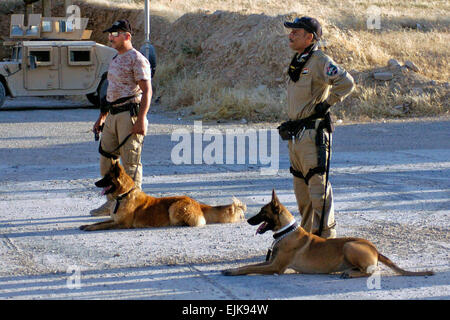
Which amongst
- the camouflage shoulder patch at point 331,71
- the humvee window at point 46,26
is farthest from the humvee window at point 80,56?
the camouflage shoulder patch at point 331,71

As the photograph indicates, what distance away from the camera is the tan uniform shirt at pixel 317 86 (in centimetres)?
581

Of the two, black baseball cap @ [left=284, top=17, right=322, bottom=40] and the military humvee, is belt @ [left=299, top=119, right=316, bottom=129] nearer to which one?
black baseball cap @ [left=284, top=17, right=322, bottom=40]

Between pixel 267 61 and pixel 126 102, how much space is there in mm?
14869

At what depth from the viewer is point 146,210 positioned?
7207 millimetres

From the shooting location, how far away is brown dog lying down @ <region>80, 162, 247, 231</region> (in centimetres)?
698

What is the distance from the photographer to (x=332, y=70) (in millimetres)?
5793

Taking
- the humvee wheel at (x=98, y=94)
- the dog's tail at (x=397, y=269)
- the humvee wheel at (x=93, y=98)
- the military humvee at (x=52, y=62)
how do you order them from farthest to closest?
the humvee wheel at (x=93, y=98) → the humvee wheel at (x=98, y=94) → the military humvee at (x=52, y=62) → the dog's tail at (x=397, y=269)

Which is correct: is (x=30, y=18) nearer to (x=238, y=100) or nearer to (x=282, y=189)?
(x=238, y=100)

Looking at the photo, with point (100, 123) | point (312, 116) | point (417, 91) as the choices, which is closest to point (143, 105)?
point (100, 123)

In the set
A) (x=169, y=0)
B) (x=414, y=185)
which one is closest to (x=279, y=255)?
(x=414, y=185)

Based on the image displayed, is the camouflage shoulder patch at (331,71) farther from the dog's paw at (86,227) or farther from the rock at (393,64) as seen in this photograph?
the rock at (393,64)

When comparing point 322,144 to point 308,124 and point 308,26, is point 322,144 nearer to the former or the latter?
point 308,124

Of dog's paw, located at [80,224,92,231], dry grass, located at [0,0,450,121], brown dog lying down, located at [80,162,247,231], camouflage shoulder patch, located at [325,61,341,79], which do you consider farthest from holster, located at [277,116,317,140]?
dry grass, located at [0,0,450,121]
